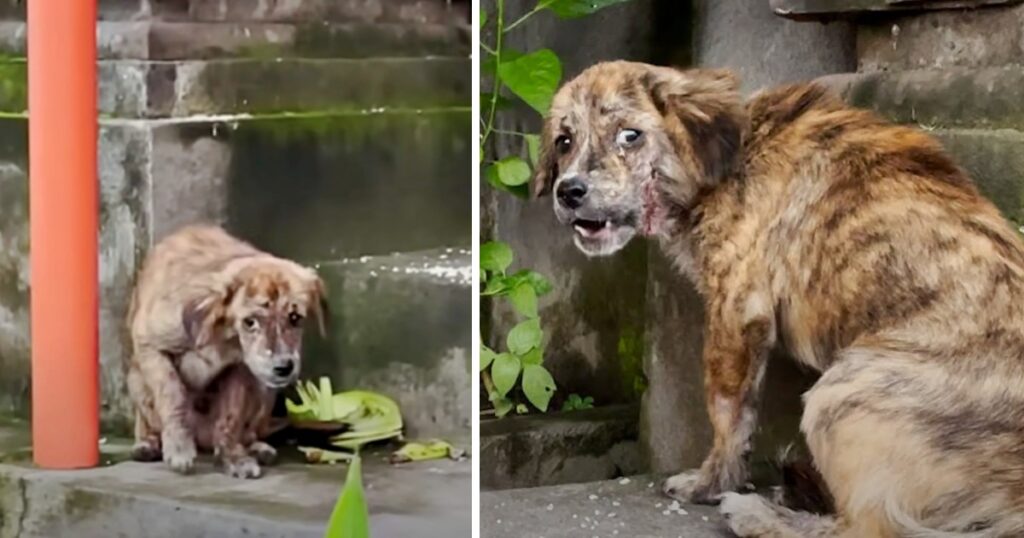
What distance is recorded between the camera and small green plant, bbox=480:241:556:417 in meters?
1.31

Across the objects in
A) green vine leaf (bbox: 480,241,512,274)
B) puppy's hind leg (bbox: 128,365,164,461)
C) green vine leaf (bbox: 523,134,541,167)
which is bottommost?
puppy's hind leg (bbox: 128,365,164,461)

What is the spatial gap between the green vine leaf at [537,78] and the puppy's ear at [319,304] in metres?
0.30

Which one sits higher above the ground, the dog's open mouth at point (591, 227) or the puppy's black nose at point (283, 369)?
the dog's open mouth at point (591, 227)

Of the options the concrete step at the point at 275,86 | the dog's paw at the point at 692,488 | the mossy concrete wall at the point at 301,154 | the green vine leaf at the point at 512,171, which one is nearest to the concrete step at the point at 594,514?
the dog's paw at the point at 692,488

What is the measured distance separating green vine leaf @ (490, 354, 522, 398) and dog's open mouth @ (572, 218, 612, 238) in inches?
6.3

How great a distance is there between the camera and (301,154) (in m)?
1.32

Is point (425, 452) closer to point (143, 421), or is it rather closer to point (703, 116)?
point (143, 421)

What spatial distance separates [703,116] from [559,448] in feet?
1.28

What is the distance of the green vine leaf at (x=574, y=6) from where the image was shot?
1.29m

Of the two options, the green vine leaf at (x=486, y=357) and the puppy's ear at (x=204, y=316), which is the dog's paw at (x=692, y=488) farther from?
the puppy's ear at (x=204, y=316)

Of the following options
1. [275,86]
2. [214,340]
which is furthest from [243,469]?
[275,86]

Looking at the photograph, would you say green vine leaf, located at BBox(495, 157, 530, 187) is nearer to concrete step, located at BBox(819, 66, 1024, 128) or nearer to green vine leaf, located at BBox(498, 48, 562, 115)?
green vine leaf, located at BBox(498, 48, 562, 115)

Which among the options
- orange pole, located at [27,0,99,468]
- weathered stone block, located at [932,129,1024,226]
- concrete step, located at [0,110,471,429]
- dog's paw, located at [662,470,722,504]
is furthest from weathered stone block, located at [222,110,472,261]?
weathered stone block, located at [932,129,1024,226]

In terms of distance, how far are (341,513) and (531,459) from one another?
0.70ft
